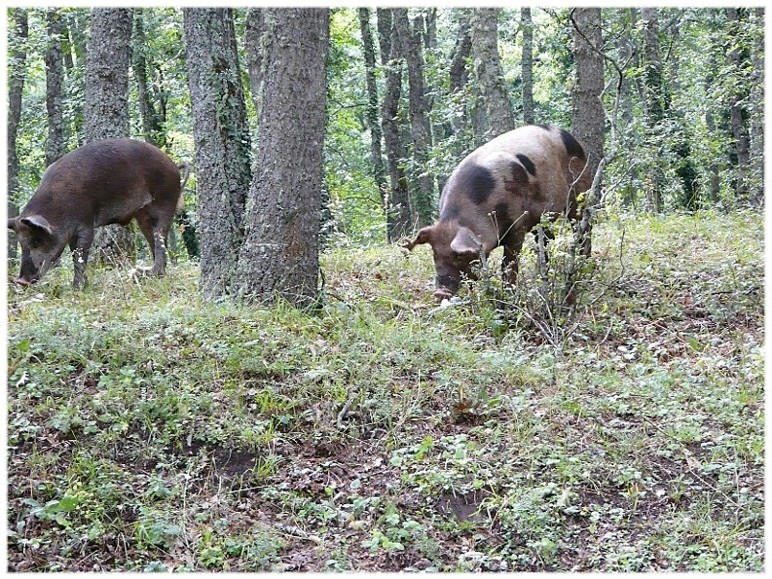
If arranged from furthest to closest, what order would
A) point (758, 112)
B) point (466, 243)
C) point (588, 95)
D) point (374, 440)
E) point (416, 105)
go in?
point (416, 105) < point (758, 112) < point (588, 95) < point (466, 243) < point (374, 440)

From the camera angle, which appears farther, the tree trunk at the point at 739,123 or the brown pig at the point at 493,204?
the tree trunk at the point at 739,123

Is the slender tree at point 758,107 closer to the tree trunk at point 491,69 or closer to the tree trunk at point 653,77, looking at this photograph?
the tree trunk at point 653,77

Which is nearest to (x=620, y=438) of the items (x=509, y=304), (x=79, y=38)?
(x=509, y=304)

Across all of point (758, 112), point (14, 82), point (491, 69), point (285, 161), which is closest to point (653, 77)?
point (758, 112)

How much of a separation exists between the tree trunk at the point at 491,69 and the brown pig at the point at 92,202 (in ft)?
16.5

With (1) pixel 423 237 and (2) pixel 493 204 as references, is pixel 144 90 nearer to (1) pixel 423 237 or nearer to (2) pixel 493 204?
(1) pixel 423 237

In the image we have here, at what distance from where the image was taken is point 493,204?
32.3 feet

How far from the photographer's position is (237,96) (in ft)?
31.8

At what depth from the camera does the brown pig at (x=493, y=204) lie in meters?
9.76

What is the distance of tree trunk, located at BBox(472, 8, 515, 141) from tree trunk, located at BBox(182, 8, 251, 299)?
5.44m

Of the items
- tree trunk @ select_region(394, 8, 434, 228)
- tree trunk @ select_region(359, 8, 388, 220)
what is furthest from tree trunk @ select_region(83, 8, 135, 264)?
tree trunk @ select_region(359, 8, 388, 220)

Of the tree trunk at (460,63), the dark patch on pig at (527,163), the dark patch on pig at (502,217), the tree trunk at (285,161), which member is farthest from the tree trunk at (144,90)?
the tree trunk at (285,161)

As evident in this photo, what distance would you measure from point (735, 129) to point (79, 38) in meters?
16.0

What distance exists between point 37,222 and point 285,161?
3.64 metres
